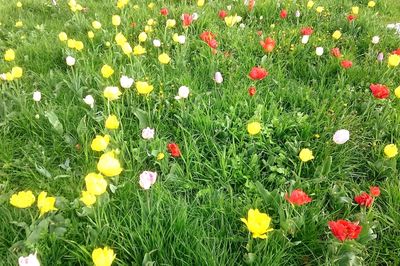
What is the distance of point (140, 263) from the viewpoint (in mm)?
1979

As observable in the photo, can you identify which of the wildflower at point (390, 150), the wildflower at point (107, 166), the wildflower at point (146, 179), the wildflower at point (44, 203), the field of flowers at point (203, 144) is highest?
the wildflower at point (107, 166)

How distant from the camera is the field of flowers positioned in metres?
2.01

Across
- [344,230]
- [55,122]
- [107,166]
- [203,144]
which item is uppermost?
[107,166]

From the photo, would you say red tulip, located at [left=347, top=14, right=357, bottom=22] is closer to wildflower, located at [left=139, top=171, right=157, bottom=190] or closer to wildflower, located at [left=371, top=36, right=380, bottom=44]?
wildflower, located at [left=371, top=36, right=380, bottom=44]

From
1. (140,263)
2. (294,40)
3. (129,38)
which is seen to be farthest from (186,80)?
(140,263)

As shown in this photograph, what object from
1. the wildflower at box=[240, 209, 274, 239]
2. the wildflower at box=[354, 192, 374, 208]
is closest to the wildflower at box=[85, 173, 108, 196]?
the wildflower at box=[240, 209, 274, 239]

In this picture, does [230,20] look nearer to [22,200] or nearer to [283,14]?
[283,14]

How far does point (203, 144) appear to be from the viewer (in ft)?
8.95

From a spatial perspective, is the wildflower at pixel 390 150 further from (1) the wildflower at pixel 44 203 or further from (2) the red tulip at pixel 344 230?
(1) the wildflower at pixel 44 203

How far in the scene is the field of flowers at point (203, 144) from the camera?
201 cm

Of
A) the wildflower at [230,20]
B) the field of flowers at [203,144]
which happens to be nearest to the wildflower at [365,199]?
the field of flowers at [203,144]

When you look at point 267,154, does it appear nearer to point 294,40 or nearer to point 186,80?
point 186,80

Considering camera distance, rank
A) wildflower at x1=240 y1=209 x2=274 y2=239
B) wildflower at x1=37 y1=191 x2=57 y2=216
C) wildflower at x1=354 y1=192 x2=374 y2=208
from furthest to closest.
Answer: wildflower at x1=354 y1=192 x2=374 y2=208
wildflower at x1=37 y1=191 x2=57 y2=216
wildflower at x1=240 y1=209 x2=274 y2=239

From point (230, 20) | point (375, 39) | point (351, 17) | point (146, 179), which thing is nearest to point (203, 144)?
point (146, 179)
